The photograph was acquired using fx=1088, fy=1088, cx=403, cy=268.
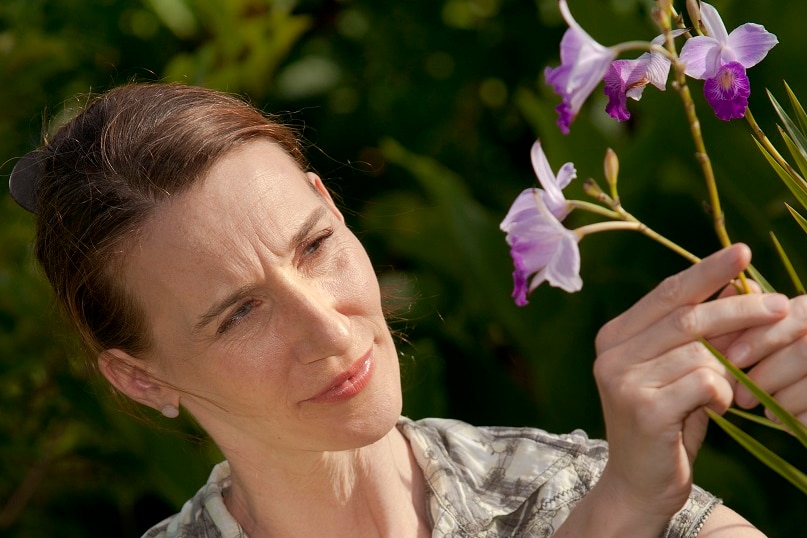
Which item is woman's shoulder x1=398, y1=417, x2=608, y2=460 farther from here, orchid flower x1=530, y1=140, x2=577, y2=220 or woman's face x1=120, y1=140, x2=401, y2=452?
orchid flower x1=530, y1=140, x2=577, y2=220

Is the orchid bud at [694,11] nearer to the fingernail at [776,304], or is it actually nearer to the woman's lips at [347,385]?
the fingernail at [776,304]

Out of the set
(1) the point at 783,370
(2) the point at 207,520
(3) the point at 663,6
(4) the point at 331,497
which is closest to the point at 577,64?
(3) the point at 663,6

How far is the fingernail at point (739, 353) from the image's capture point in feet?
2.86

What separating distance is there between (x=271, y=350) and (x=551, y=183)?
0.46 m

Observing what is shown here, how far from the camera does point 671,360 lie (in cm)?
87

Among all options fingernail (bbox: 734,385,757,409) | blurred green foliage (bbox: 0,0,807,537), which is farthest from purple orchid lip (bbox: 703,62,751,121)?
blurred green foliage (bbox: 0,0,807,537)

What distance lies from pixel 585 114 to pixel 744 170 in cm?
32

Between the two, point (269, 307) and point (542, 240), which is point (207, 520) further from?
point (542, 240)

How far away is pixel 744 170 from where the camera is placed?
201cm

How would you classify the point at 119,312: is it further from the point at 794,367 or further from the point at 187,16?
the point at 187,16

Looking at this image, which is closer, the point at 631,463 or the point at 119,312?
the point at 631,463

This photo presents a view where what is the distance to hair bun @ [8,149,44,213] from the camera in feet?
4.51

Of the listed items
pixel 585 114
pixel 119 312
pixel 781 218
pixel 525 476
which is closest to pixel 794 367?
pixel 525 476

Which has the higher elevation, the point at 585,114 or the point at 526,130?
the point at 585,114
